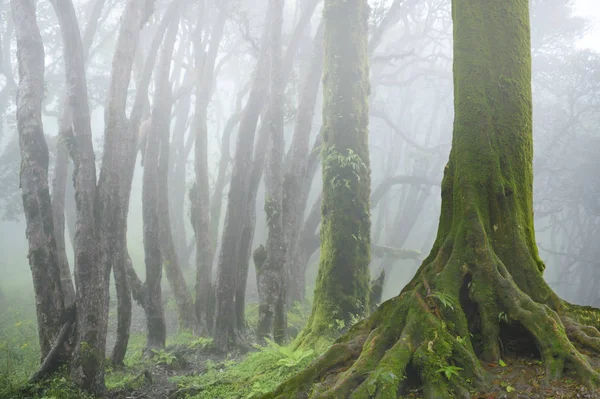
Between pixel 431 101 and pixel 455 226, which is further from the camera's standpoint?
pixel 431 101

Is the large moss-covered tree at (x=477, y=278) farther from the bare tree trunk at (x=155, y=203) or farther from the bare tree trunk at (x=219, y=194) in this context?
the bare tree trunk at (x=219, y=194)

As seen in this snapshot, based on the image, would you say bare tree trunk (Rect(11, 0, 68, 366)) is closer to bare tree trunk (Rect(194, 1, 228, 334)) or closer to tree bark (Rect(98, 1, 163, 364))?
tree bark (Rect(98, 1, 163, 364))

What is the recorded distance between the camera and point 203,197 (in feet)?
43.7

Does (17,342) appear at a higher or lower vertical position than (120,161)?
lower

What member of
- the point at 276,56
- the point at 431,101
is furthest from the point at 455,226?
the point at 431,101

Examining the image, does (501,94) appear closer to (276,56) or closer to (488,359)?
(488,359)

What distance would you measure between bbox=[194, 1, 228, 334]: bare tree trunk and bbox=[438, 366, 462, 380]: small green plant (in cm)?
890

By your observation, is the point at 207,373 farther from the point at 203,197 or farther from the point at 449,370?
the point at 203,197

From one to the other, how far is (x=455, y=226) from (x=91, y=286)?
227 inches

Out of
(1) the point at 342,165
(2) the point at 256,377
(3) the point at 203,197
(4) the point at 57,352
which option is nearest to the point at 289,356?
(2) the point at 256,377

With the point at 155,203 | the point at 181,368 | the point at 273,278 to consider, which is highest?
the point at 155,203

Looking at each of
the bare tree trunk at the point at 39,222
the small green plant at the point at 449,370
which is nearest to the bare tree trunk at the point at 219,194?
the bare tree trunk at the point at 39,222

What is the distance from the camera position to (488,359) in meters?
3.71

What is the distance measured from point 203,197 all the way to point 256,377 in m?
8.45
